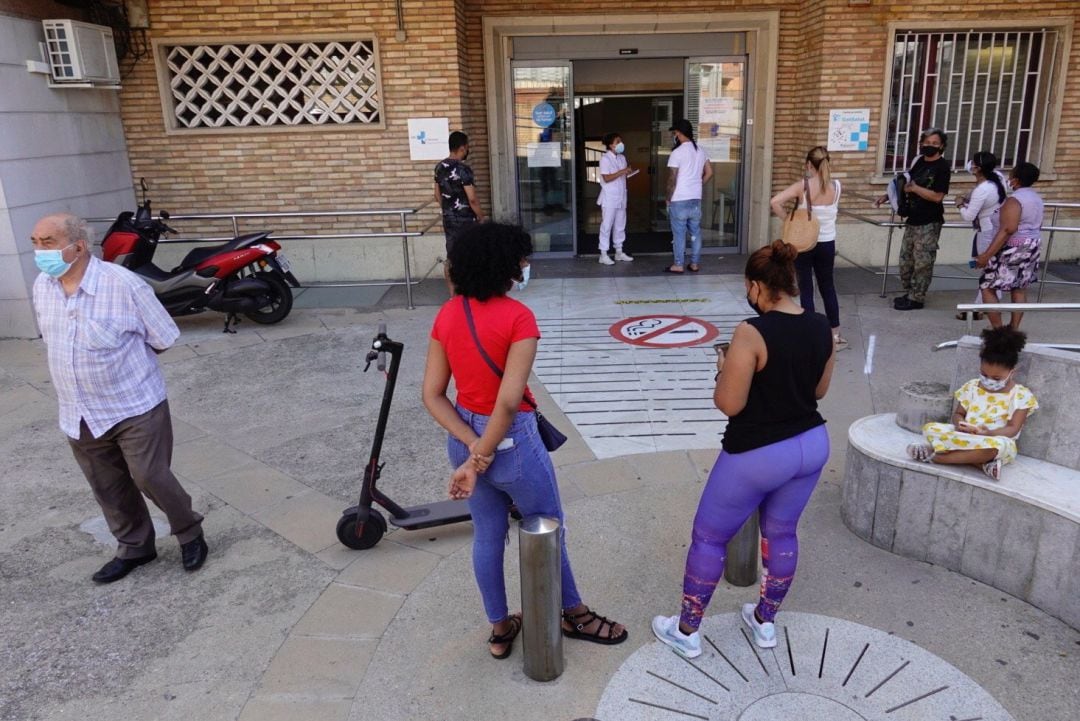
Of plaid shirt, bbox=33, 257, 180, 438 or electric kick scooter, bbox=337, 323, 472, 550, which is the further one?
electric kick scooter, bbox=337, 323, 472, 550

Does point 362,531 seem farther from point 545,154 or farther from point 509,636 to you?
point 545,154

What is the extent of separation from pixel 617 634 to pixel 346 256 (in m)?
7.54

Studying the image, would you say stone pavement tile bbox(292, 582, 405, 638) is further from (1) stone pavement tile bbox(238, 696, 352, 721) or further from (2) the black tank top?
(2) the black tank top

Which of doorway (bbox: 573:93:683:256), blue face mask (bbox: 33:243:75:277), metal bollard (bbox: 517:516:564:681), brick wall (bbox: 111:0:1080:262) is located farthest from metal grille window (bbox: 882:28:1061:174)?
blue face mask (bbox: 33:243:75:277)

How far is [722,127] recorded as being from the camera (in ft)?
34.5

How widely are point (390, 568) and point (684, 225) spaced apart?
6.80 m

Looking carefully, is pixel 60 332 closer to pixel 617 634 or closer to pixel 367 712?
pixel 367 712

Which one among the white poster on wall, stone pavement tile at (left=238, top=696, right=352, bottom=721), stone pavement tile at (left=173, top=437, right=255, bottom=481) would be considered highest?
the white poster on wall

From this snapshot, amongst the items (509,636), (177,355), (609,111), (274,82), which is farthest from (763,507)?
(609,111)

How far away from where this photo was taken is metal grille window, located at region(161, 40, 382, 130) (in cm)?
920

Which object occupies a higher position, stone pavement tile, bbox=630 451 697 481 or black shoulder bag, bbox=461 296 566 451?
black shoulder bag, bbox=461 296 566 451

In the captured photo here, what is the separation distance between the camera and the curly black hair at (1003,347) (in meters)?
3.40

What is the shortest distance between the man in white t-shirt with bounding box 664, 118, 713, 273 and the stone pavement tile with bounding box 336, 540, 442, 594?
21.2 feet

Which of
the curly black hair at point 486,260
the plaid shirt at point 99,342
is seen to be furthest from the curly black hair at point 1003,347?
the plaid shirt at point 99,342
